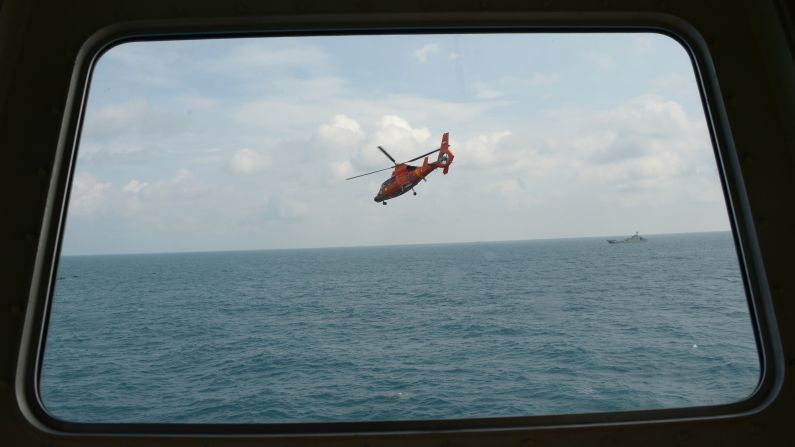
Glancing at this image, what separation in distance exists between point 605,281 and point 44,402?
36.6 meters

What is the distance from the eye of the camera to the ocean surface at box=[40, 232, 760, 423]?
13.8m

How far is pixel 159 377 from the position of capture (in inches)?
676

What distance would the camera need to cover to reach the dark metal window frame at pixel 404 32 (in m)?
1.34

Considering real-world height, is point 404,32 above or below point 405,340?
above

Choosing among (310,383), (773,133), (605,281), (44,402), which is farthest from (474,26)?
(605,281)

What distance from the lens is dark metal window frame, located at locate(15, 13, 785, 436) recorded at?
52.8 inches

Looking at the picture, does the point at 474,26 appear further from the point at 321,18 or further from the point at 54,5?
the point at 54,5

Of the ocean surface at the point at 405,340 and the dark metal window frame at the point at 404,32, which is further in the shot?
the ocean surface at the point at 405,340

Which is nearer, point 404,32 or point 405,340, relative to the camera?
point 404,32

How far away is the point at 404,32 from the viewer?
1544mm

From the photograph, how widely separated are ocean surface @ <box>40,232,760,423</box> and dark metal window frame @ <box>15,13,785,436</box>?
0.20 ft

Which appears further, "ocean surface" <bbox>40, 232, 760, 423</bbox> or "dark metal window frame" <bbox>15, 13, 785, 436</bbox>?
"ocean surface" <bbox>40, 232, 760, 423</bbox>

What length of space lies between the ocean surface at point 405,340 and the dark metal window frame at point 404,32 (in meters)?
0.06

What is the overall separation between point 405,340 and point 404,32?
23.8 m
